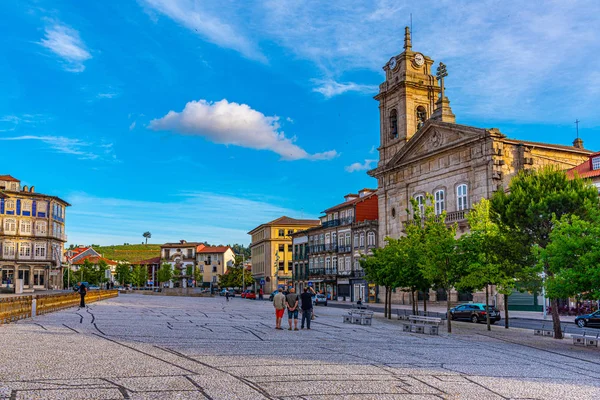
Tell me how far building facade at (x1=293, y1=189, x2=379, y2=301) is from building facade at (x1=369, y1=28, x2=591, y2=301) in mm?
8065

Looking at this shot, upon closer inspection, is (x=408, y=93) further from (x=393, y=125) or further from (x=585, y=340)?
(x=585, y=340)

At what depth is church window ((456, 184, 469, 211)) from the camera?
165 feet

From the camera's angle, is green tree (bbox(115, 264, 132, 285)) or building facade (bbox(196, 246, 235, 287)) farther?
building facade (bbox(196, 246, 235, 287))

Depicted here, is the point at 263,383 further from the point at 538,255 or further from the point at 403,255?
the point at 403,255

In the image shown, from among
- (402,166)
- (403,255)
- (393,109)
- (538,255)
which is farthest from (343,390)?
(393,109)

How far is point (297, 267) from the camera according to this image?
9088 cm

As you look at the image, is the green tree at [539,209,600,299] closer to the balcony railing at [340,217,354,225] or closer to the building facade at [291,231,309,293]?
the balcony railing at [340,217,354,225]

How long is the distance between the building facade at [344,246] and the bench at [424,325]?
132 ft

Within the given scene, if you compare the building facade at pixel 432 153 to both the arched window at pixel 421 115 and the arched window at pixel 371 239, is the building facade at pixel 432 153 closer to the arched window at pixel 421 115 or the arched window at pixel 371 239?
the arched window at pixel 421 115

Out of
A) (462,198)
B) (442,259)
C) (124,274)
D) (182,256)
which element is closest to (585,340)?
(442,259)

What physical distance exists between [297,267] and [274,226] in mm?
16977

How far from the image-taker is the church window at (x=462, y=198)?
1978 inches

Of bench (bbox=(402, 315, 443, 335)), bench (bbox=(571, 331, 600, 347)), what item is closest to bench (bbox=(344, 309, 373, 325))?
bench (bbox=(402, 315, 443, 335))

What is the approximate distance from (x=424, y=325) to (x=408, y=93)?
3831 centimetres
